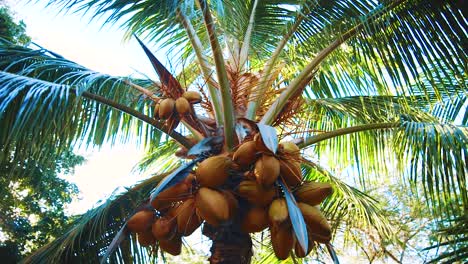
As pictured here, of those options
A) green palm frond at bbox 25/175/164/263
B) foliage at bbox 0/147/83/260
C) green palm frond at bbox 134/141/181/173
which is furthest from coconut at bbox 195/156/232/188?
foliage at bbox 0/147/83/260

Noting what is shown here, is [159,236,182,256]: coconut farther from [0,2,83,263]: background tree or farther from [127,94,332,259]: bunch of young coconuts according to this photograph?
[0,2,83,263]: background tree

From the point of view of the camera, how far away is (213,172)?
2.07 meters

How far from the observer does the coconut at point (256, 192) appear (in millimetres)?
2057

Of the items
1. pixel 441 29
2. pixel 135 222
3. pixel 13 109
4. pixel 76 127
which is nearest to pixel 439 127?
pixel 441 29

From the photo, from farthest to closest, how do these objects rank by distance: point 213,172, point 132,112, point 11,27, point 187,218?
point 11,27
point 132,112
point 187,218
point 213,172

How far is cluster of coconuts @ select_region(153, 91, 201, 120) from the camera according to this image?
8.00 ft

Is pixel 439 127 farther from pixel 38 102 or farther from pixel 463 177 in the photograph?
pixel 38 102

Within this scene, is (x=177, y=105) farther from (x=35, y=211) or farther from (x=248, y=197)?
(x=35, y=211)

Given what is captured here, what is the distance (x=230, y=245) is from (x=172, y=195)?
35cm

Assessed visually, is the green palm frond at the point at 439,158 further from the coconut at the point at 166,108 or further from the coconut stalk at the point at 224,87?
the coconut at the point at 166,108

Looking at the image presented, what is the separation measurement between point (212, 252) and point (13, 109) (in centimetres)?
130

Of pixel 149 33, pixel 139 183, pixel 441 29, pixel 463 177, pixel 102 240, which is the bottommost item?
pixel 463 177

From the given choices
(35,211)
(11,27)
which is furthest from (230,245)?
(11,27)

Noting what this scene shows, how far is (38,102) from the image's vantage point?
2.46 metres
